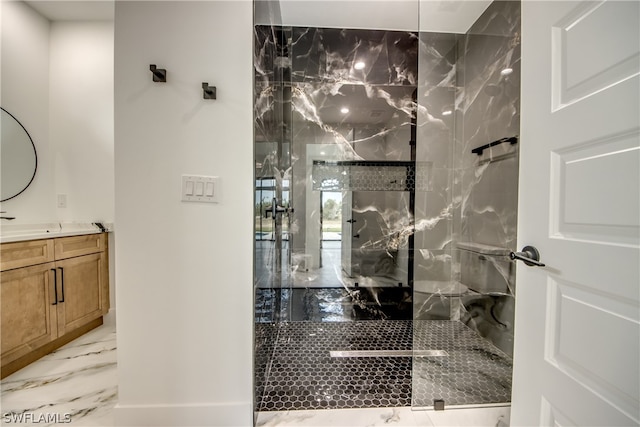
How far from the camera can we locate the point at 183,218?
118cm

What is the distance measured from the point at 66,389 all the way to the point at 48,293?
2.16ft

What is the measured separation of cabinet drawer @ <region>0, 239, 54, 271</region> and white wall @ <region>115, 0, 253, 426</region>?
957mm

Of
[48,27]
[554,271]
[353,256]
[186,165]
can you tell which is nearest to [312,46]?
[186,165]

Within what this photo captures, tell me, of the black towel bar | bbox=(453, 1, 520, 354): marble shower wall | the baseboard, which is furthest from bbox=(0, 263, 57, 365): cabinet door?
the black towel bar

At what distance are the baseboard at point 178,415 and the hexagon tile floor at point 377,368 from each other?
18 cm

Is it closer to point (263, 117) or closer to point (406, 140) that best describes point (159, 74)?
point (263, 117)

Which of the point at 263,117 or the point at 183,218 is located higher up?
the point at 263,117

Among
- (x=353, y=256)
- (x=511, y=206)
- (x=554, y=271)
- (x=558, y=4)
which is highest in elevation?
(x=558, y=4)

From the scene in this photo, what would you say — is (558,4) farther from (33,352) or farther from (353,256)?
(33,352)

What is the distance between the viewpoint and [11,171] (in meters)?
1.93

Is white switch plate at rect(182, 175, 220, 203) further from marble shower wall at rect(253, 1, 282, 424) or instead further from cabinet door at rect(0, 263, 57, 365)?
cabinet door at rect(0, 263, 57, 365)

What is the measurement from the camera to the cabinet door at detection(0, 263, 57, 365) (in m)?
1.51

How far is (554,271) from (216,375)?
1.40 m

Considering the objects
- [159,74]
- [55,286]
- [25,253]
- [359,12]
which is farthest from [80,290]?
[359,12]
